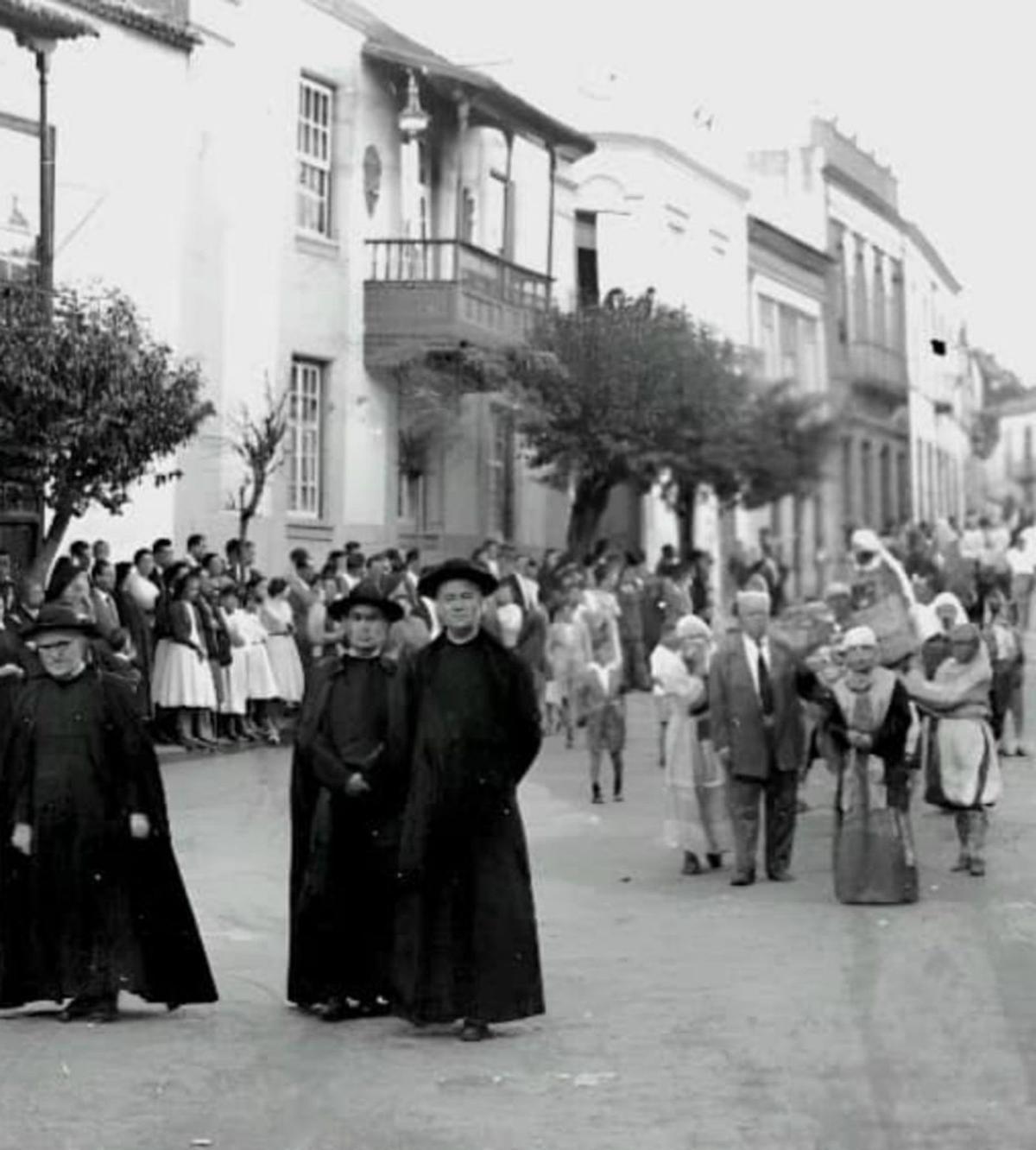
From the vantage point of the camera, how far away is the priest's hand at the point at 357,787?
953 centimetres

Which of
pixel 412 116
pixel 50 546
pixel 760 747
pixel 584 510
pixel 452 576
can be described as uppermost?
pixel 412 116

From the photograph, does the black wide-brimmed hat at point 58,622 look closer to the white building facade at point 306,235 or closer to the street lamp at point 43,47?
the street lamp at point 43,47

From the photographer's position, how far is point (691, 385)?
31188mm

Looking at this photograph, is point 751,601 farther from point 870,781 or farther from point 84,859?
point 84,859

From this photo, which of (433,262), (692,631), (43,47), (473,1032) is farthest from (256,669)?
(473,1032)

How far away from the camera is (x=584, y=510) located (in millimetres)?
32438

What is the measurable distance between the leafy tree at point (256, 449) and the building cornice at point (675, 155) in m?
11.7

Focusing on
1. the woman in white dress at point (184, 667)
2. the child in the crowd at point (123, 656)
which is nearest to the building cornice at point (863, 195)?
the woman in white dress at point (184, 667)

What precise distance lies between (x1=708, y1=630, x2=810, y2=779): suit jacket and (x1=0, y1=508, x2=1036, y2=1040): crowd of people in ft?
0.05

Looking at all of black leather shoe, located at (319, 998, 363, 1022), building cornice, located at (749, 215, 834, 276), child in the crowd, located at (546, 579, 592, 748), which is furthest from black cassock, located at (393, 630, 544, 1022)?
building cornice, located at (749, 215, 834, 276)

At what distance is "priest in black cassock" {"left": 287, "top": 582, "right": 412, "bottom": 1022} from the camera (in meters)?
9.55

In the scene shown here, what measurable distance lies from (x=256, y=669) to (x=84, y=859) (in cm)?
1205

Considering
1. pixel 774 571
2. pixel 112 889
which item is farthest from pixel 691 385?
pixel 112 889

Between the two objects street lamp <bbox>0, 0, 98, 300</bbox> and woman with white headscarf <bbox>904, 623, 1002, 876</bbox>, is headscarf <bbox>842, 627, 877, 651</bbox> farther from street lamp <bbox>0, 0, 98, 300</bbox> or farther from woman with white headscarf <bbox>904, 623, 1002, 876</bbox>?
street lamp <bbox>0, 0, 98, 300</bbox>
